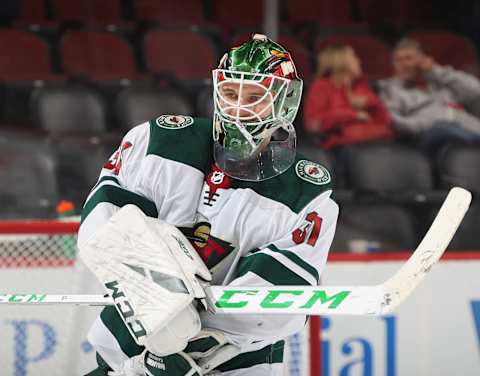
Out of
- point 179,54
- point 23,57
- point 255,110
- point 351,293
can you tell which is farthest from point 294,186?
point 179,54

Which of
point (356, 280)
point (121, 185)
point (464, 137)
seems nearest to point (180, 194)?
point (121, 185)

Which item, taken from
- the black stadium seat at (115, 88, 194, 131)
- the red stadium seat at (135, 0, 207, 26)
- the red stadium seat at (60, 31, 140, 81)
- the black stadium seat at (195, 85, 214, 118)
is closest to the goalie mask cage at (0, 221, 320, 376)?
the black stadium seat at (115, 88, 194, 131)

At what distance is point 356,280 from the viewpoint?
275 cm

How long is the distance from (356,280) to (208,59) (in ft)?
6.82

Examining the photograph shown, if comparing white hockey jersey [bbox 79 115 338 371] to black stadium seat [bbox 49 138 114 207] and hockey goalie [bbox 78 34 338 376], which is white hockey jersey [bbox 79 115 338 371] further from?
black stadium seat [bbox 49 138 114 207]

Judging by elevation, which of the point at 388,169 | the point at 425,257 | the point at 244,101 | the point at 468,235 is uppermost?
the point at 244,101

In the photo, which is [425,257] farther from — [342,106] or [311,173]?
[342,106]

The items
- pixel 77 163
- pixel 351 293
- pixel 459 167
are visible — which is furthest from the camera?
pixel 459 167

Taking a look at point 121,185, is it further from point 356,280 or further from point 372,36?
point 372,36

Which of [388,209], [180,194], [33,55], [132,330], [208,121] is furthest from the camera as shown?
[33,55]

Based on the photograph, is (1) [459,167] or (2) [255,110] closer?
(2) [255,110]

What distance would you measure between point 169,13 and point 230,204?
127 inches

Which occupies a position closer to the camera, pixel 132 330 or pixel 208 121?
pixel 132 330

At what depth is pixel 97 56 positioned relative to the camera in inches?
176
